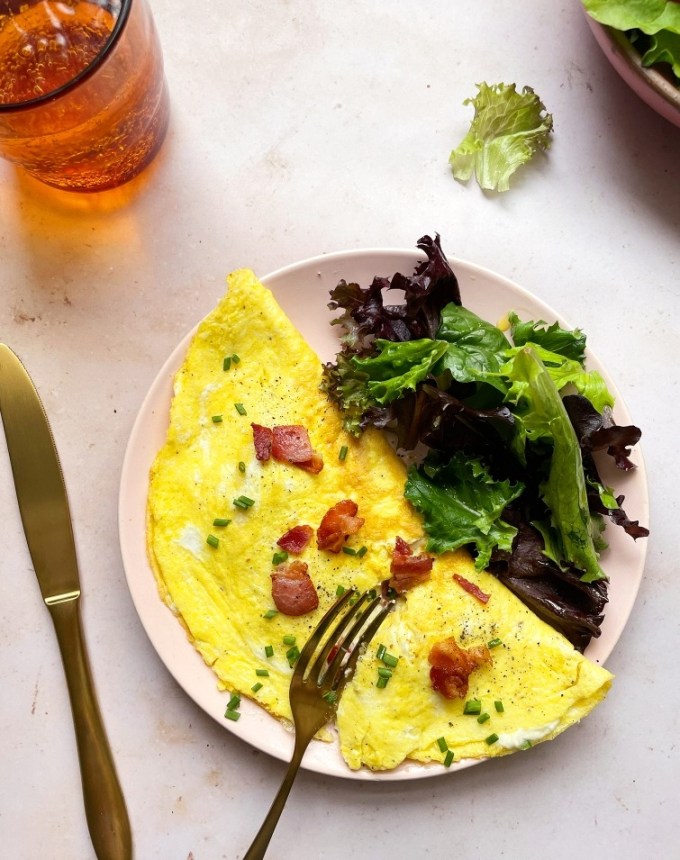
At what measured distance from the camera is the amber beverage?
2.33 m

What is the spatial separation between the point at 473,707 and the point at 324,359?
118 cm

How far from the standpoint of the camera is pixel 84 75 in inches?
88.3

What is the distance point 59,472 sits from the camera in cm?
274

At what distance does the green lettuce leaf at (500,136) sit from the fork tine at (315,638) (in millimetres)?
1525

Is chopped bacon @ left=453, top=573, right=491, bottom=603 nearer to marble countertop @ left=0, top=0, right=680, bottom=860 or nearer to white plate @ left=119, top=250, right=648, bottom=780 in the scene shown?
white plate @ left=119, top=250, right=648, bottom=780

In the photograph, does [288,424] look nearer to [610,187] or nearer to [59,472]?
[59,472]

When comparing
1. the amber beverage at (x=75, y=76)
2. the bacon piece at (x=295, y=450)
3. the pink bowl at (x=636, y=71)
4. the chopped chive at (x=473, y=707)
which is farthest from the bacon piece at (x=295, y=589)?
the pink bowl at (x=636, y=71)

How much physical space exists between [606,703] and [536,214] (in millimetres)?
1686

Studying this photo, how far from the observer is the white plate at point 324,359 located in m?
2.48

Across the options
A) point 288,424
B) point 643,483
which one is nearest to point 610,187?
point 643,483

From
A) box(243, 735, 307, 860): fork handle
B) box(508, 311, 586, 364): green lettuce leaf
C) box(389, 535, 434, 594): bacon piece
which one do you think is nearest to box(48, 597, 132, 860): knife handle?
box(243, 735, 307, 860): fork handle

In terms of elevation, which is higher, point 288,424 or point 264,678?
point 288,424

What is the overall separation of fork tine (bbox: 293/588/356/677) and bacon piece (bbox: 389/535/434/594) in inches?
6.1

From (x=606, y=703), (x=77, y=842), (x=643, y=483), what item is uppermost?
(x=643, y=483)
